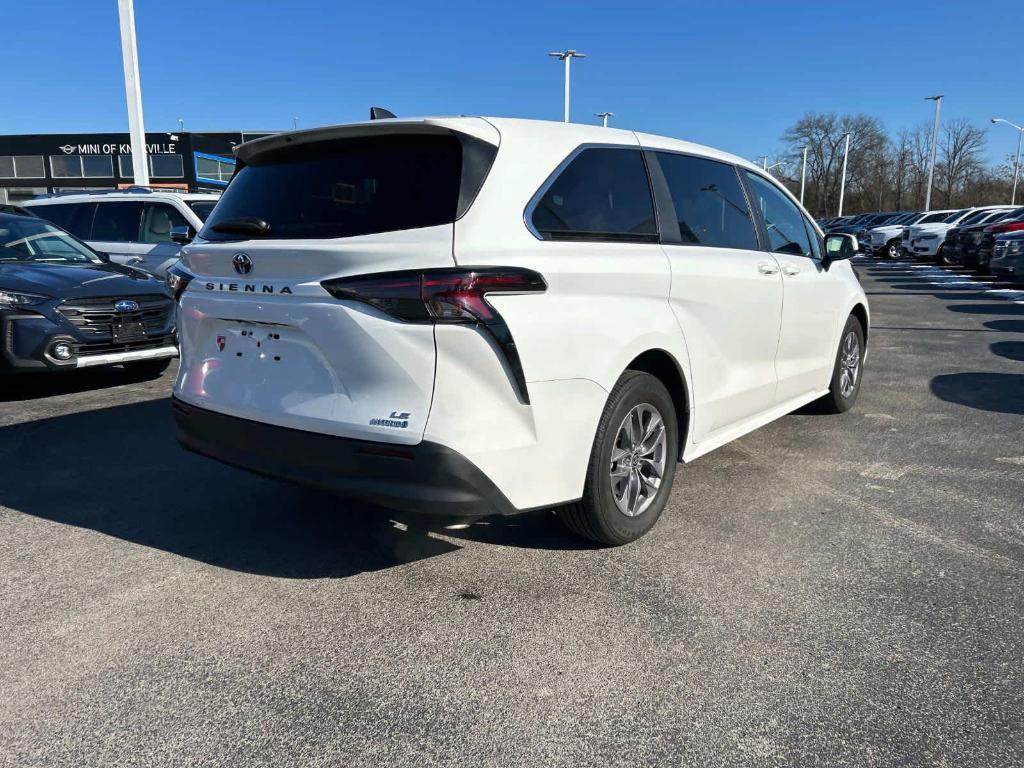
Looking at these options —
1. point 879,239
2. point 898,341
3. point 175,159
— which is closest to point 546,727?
point 898,341

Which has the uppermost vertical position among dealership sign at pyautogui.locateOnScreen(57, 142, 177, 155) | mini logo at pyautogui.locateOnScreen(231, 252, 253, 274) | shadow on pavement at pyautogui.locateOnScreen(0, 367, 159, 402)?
dealership sign at pyautogui.locateOnScreen(57, 142, 177, 155)

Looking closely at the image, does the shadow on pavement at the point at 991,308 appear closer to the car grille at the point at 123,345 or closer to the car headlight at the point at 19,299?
the car grille at the point at 123,345

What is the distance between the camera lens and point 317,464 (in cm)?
302

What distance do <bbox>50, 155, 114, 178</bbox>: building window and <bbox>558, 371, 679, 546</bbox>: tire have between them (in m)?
61.5

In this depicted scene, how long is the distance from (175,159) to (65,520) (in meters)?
54.2

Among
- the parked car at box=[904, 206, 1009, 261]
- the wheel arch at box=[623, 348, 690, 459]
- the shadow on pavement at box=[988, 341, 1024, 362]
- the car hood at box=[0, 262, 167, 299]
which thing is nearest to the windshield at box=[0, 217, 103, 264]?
the car hood at box=[0, 262, 167, 299]

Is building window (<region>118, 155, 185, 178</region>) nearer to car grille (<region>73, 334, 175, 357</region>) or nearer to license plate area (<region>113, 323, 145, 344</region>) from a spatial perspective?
car grille (<region>73, 334, 175, 357</region>)

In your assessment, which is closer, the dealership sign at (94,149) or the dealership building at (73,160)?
the dealership building at (73,160)

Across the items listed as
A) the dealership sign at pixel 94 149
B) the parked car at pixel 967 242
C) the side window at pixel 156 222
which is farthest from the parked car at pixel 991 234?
the dealership sign at pixel 94 149

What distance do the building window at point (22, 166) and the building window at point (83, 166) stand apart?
1062 mm

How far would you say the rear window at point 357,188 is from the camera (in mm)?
2938

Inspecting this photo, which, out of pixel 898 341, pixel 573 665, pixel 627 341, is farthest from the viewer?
pixel 898 341

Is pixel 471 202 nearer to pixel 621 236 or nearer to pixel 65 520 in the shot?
pixel 621 236

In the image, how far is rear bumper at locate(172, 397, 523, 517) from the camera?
2822 mm
